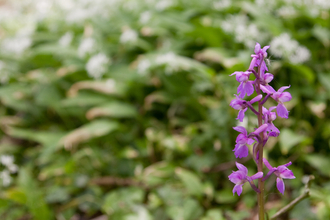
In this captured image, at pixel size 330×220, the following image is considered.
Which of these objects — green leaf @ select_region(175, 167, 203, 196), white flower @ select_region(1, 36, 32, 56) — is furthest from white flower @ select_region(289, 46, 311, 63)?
white flower @ select_region(1, 36, 32, 56)

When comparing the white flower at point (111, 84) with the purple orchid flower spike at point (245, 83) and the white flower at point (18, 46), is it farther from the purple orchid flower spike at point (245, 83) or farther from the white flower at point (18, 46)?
the purple orchid flower spike at point (245, 83)

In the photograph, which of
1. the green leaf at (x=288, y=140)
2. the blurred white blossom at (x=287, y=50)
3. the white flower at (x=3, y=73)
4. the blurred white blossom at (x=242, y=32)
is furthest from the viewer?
the white flower at (x=3, y=73)

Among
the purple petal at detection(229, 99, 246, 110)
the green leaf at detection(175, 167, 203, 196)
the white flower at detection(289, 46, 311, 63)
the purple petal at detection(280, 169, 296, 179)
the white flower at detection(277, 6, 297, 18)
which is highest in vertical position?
the white flower at detection(277, 6, 297, 18)

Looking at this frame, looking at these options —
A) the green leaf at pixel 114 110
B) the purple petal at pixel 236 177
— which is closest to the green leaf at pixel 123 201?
the green leaf at pixel 114 110

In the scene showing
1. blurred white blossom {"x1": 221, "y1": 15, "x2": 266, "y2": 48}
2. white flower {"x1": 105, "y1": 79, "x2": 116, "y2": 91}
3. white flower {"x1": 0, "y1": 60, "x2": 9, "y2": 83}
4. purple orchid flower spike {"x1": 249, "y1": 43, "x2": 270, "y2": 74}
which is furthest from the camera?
white flower {"x1": 0, "y1": 60, "x2": 9, "y2": 83}

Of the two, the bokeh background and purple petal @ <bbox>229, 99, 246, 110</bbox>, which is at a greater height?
the bokeh background

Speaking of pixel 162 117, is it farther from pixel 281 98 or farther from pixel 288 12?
pixel 281 98

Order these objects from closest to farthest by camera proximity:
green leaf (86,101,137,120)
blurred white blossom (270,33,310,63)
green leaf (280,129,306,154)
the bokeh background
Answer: green leaf (280,129,306,154) → the bokeh background → blurred white blossom (270,33,310,63) → green leaf (86,101,137,120)

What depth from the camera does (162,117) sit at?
308 cm

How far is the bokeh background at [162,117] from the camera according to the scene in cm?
204

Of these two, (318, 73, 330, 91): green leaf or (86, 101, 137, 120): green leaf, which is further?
(86, 101, 137, 120): green leaf

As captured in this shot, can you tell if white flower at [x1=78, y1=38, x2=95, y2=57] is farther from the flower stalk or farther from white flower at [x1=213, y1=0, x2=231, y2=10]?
the flower stalk

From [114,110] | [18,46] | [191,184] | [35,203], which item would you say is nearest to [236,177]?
[191,184]

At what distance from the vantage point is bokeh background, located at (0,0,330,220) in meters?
2.04
